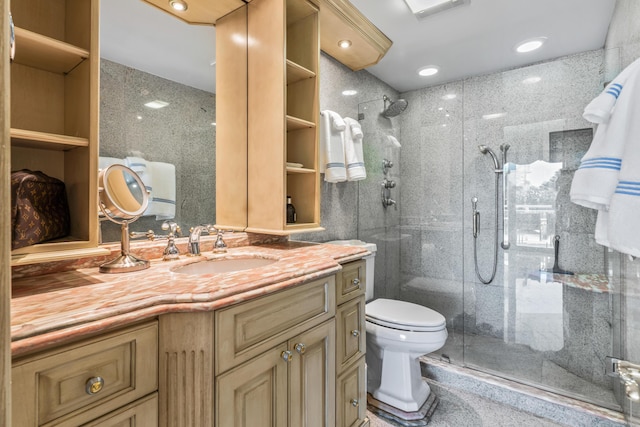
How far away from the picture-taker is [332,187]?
2.20 meters

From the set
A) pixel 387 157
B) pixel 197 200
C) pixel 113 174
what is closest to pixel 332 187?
pixel 387 157

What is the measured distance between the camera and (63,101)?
0.97m

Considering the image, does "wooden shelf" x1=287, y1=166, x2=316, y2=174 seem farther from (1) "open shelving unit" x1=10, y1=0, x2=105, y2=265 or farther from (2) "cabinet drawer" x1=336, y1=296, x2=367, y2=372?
(1) "open shelving unit" x1=10, y1=0, x2=105, y2=265

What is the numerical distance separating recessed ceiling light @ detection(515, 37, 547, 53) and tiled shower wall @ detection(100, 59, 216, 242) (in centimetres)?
214

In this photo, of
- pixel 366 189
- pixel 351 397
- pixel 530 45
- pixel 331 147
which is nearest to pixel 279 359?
pixel 351 397

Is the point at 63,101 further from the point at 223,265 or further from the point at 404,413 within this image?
the point at 404,413

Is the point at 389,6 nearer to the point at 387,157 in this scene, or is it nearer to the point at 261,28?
the point at 261,28

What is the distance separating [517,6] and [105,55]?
210 cm

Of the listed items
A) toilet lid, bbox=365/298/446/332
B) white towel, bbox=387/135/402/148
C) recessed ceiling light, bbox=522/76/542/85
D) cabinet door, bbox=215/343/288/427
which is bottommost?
toilet lid, bbox=365/298/446/332

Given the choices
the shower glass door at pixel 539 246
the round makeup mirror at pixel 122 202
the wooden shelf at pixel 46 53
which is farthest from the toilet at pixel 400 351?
the wooden shelf at pixel 46 53

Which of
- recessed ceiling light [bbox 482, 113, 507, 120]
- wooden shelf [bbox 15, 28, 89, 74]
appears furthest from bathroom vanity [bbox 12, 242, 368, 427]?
recessed ceiling light [bbox 482, 113, 507, 120]

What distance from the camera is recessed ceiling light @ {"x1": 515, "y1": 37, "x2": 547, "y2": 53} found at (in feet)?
6.83

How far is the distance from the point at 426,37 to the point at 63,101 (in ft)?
6.76

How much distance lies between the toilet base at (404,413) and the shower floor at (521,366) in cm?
49
